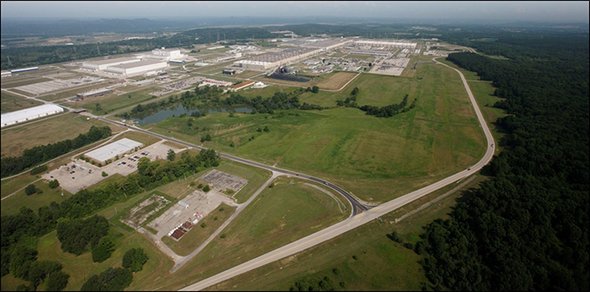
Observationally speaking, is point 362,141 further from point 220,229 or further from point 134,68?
point 134,68

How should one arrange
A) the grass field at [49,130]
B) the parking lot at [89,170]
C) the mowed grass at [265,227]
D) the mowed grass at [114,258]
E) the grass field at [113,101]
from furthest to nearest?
the grass field at [113,101] → the parking lot at [89,170] → the grass field at [49,130] → the mowed grass at [265,227] → the mowed grass at [114,258]

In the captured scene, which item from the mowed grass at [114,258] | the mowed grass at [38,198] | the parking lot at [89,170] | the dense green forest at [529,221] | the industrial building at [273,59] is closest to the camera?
the dense green forest at [529,221]

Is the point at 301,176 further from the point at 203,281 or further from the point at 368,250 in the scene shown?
the point at 203,281

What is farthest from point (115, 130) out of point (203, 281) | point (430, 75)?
point (430, 75)

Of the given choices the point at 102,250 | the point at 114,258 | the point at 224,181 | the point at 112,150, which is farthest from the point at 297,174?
the point at 112,150

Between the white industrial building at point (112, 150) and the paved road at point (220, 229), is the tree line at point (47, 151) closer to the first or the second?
the white industrial building at point (112, 150)

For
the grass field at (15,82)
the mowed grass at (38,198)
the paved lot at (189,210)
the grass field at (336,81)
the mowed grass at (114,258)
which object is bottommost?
the mowed grass at (114,258)

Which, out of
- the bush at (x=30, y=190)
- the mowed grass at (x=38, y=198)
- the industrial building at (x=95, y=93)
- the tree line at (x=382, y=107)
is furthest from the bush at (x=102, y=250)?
the industrial building at (x=95, y=93)
